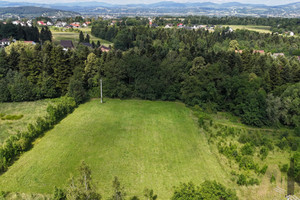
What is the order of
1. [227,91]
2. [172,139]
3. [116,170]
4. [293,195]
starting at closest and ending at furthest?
[293,195] → [116,170] → [172,139] → [227,91]

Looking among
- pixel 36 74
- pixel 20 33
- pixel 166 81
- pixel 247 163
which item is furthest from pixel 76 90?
pixel 20 33

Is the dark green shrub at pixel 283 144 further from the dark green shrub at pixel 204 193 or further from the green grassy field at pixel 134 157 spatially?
the dark green shrub at pixel 204 193

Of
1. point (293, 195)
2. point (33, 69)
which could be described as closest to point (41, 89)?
point (33, 69)

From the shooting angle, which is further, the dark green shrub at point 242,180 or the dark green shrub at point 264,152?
the dark green shrub at point 264,152

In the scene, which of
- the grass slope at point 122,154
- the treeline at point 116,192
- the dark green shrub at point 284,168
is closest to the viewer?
the treeline at point 116,192

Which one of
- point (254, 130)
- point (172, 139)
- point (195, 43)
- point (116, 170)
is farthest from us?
point (195, 43)

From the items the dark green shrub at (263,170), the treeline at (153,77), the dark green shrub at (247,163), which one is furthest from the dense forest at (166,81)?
the dark green shrub at (263,170)

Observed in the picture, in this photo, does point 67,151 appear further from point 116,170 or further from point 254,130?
point 254,130

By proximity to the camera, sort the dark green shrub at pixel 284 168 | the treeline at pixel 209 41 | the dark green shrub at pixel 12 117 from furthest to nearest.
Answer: the treeline at pixel 209 41, the dark green shrub at pixel 12 117, the dark green shrub at pixel 284 168
